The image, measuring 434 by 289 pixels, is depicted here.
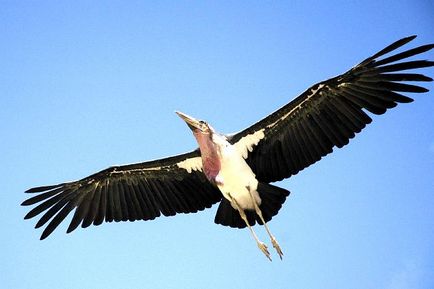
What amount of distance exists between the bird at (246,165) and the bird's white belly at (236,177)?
0.7 inches

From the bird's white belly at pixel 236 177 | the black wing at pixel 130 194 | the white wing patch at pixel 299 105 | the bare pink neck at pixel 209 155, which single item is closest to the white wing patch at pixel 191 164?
the black wing at pixel 130 194

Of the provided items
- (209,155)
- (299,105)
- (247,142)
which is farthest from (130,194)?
(299,105)

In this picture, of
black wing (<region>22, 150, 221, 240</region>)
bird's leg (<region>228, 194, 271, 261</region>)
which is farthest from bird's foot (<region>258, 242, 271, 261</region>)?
black wing (<region>22, 150, 221, 240</region>)

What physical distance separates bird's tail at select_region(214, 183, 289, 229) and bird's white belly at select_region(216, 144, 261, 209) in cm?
12

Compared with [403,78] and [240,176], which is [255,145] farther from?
[403,78]

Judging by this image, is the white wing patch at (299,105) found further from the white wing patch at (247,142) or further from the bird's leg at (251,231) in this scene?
the bird's leg at (251,231)

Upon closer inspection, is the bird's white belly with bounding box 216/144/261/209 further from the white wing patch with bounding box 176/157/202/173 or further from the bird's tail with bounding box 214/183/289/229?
the white wing patch with bounding box 176/157/202/173

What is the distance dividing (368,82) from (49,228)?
6.30m

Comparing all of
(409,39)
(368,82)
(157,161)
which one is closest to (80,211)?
(157,161)

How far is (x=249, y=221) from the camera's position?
1188 cm

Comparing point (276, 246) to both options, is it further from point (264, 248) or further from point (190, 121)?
point (190, 121)

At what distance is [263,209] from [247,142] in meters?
1.16

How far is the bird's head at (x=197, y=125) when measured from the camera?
11.7 metres

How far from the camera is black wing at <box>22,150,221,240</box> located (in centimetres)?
1262
